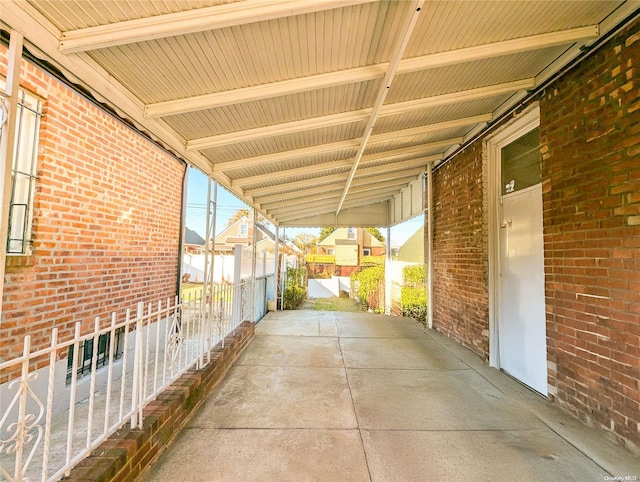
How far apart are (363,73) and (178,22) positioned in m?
1.42

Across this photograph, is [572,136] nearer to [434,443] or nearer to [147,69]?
[434,443]

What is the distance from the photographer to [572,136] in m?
2.72

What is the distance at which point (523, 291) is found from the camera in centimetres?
351

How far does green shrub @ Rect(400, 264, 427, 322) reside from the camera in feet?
24.1

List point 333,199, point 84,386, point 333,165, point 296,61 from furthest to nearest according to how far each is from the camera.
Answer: point 333,199, point 333,165, point 84,386, point 296,61

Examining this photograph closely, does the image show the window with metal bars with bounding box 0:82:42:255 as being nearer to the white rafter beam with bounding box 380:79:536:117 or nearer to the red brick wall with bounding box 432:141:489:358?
the white rafter beam with bounding box 380:79:536:117

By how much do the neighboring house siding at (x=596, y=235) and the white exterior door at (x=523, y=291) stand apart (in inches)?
9.9

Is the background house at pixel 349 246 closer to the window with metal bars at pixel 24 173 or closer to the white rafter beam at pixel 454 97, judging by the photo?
the white rafter beam at pixel 454 97

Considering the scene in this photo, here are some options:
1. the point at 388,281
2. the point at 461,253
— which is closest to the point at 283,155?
the point at 461,253

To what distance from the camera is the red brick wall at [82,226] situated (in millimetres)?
2668

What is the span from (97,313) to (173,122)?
2.39 m

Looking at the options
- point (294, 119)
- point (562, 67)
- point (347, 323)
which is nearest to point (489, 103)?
point (562, 67)

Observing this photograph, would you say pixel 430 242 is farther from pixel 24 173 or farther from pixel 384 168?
pixel 24 173

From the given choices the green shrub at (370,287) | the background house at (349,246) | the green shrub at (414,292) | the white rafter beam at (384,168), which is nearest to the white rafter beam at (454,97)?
the white rafter beam at (384,168)
